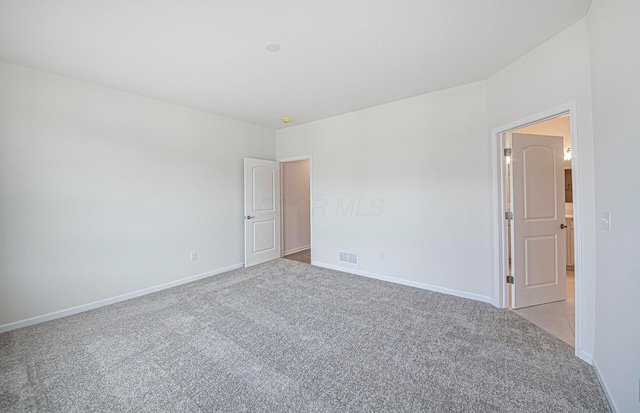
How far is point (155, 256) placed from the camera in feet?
11.3

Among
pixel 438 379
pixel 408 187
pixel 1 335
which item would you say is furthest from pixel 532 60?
pixel 1 335

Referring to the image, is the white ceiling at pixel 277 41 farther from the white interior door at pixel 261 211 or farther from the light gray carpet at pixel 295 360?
the light gray carpet at pixel 295 360

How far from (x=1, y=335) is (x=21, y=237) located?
94cm

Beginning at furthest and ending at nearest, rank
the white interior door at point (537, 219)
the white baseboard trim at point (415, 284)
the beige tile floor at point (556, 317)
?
the white baseboard trim at point (415, 284), the white interior door at point (537, 219), the beige tile floor at point (556, 317)

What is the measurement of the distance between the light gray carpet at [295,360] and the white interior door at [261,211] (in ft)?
5.40

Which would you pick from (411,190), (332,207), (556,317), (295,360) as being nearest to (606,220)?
(556,317)

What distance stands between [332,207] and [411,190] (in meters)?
1.44

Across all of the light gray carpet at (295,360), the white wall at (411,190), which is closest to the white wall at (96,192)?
the light gray carpet at (295,360)

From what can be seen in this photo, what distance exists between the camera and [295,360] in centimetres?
197

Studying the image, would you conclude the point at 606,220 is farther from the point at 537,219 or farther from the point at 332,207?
the point at 332,207

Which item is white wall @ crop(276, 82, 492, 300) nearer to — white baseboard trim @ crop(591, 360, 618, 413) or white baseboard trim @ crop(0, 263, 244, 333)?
white baseboard trim @ crop(591, 360, 618, 413)

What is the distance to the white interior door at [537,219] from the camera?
279 centimetres

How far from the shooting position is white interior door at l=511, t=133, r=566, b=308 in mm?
2787

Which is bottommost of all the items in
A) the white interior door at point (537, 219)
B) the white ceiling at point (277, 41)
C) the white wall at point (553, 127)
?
the white interior door at point (537, 219)
